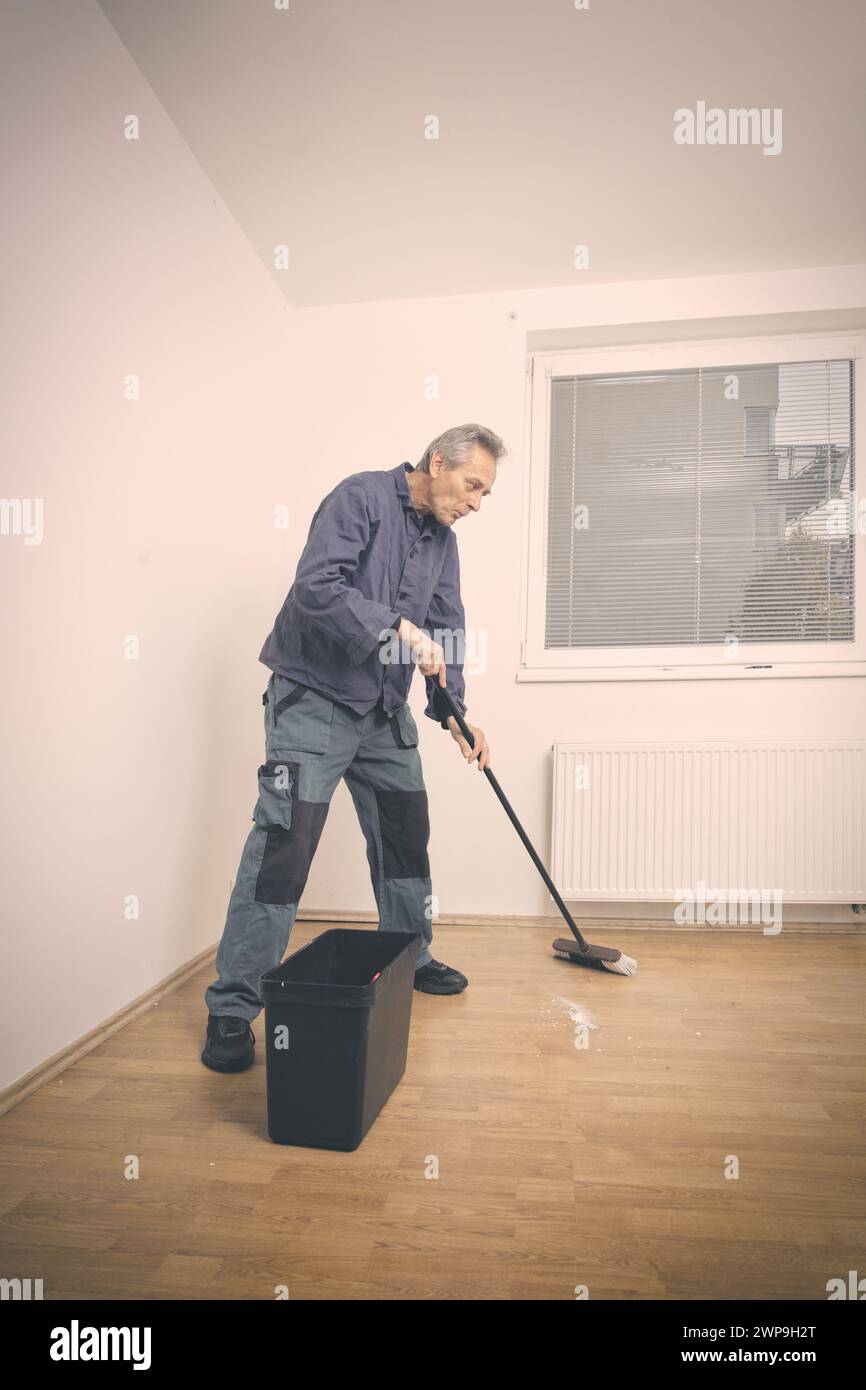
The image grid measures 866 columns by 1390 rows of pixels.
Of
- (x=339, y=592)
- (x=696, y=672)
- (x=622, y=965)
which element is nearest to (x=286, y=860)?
(x=339, y=592)

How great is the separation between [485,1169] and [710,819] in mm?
1881

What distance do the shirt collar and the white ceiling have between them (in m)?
1.00

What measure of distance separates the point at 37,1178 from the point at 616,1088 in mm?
1076

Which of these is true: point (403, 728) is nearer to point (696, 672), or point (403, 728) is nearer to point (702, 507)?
point (696, 672)

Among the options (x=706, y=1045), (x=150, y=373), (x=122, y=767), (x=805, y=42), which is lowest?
(x=706, y=1045)

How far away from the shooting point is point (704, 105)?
231cm

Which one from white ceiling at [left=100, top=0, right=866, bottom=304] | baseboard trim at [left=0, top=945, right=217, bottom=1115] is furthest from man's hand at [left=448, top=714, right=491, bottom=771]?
white ceiling at [left=100, top=0, right=866, bottom=304]

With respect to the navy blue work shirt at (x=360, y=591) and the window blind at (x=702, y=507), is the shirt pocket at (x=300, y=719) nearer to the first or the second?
the navy blue work shirt at (x=360, y=591)

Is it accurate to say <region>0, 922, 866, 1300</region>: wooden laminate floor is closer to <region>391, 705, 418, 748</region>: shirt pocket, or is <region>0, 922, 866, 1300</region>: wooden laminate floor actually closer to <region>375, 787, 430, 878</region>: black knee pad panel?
<region>375, 787, 430, 878</region>: black knee pad panel

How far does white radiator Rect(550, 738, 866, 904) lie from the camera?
300 cm

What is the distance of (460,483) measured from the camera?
2127mm

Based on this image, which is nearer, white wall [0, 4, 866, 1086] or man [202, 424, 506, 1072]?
white wall [0, 4, 866, 1086]
